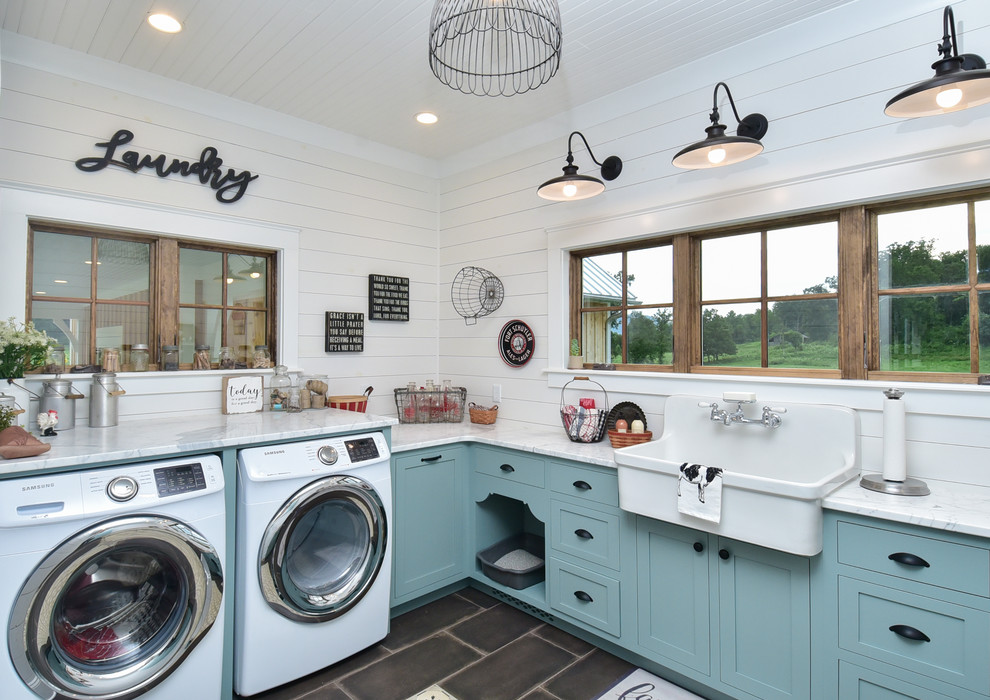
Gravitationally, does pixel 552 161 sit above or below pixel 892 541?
above

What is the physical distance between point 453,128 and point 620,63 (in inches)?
46.8

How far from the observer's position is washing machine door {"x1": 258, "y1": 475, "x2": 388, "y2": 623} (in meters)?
2.15

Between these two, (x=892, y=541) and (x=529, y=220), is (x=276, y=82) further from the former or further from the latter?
(x=892, y=541)

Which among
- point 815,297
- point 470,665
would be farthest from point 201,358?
point 815,297

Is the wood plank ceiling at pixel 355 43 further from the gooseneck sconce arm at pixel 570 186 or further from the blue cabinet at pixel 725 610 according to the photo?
the blue cabinet at pixel 725 610

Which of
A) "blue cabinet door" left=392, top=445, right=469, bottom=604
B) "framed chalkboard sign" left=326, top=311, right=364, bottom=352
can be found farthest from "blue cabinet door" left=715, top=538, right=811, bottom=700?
"framed chalkboard sign" left=326, top=311, right=364, bottom=352

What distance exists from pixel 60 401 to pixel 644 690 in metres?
2.75

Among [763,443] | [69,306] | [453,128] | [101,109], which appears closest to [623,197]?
[453,128]

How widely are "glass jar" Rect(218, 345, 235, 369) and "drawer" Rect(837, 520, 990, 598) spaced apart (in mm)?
3004

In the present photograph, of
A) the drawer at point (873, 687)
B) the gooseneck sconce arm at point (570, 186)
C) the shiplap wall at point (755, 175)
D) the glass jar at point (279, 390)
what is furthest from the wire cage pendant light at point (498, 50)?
the drawer at point (873, 687)

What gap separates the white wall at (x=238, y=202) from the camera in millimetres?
2424

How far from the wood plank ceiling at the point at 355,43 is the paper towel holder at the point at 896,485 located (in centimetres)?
161

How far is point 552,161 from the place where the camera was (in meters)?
3.32

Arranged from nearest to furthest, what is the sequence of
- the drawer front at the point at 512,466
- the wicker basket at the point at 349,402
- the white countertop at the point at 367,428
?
the white countertop at the point at 367,428 → the drawer front at the point at 512,466 → the wicker basket at the point at 349,402
